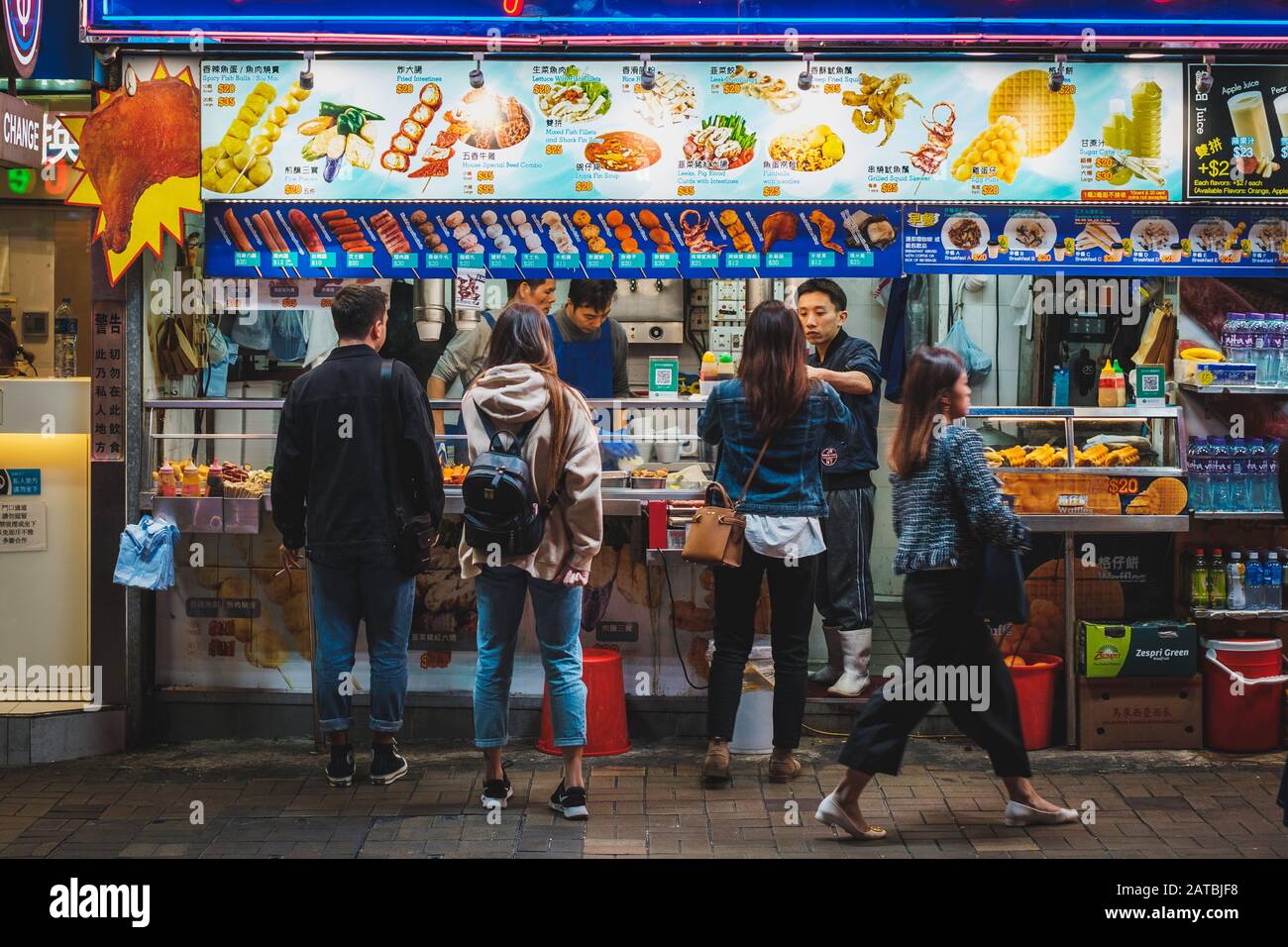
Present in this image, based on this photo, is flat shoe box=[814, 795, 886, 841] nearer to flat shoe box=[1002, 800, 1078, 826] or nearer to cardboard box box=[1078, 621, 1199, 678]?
flat shoe box=[1002, 800, 1078, 826]

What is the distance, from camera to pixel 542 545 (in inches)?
231

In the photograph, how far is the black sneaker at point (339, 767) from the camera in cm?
647

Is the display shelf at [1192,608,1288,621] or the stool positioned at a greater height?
the display shelf at [1192,608,1288,621]

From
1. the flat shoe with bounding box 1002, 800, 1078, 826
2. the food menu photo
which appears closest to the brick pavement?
the flat shoe with bounding box 1002, 800, 1078, 826

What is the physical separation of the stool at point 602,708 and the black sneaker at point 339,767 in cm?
Answer: 101

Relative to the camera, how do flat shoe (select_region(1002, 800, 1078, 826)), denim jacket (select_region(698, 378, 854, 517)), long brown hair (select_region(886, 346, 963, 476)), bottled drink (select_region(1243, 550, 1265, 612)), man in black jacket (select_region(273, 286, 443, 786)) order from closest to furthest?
long brown hair (select_region(886, 346, 963, 476)) < flat shoe (select_region(1002, 800, 1078, 826)) < man in black jacket (select_region(273, 286, 443, 786)) < denim jacket (select_region(698, 378, 854, 517)) < bottled drink (select_region(1243, 550, 1265, 612))

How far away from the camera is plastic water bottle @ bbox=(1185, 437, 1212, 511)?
282 inches

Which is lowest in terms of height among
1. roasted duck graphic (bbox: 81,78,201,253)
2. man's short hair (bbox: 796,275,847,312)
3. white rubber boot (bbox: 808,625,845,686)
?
white rubber boot (bbox: 808,625,845,686)

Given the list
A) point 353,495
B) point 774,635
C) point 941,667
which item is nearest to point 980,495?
point 941,667

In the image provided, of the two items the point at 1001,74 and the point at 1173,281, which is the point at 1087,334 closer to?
the point at 1173,281

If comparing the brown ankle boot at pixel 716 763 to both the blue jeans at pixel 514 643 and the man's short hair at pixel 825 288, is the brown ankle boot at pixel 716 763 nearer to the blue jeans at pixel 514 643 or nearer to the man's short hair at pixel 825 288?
the blue jeans at pixel 514 643

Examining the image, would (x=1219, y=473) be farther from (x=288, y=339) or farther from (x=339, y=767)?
(x=288, y=339)

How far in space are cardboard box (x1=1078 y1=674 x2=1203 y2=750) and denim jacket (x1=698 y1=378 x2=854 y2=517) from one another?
6.02ft

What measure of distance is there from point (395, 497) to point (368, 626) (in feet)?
2.02
